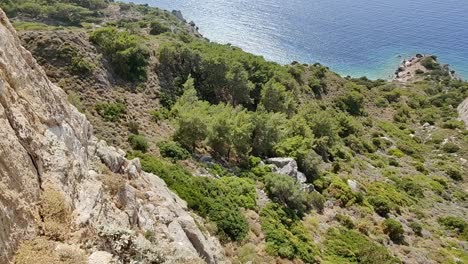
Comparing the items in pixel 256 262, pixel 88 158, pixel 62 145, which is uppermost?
pixel 62 145

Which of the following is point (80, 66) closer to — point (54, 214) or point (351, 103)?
point (54, 214)

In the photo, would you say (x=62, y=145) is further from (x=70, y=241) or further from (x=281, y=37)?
(x=281, y=37)

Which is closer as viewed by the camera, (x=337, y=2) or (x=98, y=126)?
(x=98, y=126)

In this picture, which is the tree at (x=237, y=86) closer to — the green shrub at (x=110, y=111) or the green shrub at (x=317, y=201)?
the green shrub at (x=110, y=111)

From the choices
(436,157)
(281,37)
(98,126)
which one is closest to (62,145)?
(98,126)

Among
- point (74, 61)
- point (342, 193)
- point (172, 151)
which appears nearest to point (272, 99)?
point (342, 193)

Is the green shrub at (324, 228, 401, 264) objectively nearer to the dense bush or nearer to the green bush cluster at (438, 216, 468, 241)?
the green bush cluster at (438, 216, 468, 241)

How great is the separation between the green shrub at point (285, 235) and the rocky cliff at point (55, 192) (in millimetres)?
9943

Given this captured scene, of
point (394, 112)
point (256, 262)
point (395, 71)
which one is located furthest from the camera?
point (395, 71)

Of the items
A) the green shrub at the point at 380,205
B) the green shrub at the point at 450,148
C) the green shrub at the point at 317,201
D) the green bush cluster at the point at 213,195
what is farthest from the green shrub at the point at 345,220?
the green shrub at the point at 450,148

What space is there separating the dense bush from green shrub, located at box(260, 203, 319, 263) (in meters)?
21.1

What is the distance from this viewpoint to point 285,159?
37781 mm

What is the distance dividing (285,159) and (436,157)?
131ft

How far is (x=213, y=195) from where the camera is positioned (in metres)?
26.5
